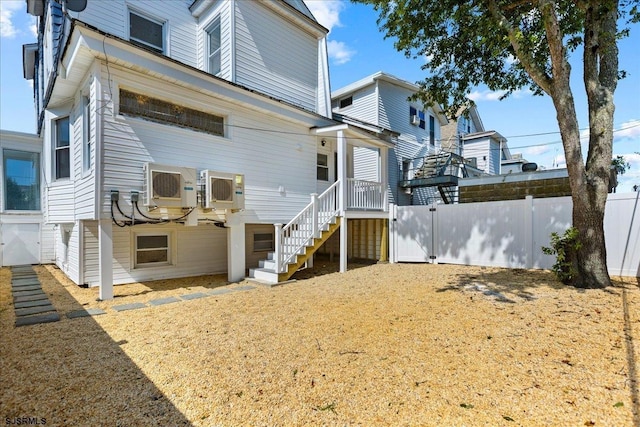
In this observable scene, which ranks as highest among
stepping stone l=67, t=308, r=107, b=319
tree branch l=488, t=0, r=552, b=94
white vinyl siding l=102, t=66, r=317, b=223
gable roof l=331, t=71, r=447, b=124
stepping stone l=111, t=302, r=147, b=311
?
gable roof l=331, t=71, r=447, b=124

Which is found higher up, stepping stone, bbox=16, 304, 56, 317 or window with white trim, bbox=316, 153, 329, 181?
window with white trim, bbox=316, 153, 329, 181

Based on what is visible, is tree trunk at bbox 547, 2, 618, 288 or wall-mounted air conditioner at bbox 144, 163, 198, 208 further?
wall-mounted air conditioner at bbox 144, 163, 198, 208

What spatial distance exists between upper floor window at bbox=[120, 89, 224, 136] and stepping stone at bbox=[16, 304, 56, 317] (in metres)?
3.88

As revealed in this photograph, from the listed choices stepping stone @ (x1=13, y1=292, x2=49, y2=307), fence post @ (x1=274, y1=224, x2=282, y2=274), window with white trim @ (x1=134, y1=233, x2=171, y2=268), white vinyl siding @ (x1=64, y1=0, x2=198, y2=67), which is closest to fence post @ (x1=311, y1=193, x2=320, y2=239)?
fence post @ (x1=274, y1=224, x2=282, y2=274)

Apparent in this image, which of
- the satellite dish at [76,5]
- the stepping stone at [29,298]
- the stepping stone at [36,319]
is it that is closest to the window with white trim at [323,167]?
the satellite dish at [76,5]

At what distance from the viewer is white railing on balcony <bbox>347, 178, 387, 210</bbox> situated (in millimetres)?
9703

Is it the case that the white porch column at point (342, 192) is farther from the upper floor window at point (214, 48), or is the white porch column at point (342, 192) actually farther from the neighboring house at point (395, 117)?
the neighboring house at point (395, 117)

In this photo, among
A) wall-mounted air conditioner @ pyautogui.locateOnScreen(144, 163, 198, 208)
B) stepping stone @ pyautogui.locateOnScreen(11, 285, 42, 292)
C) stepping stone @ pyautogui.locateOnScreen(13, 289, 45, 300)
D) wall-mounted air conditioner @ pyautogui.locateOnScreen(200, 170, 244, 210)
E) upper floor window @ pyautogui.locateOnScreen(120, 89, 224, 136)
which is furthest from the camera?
wall-mounted air conditioner @ pyautogui.locateOnScreen(200, 170, 244, 210)

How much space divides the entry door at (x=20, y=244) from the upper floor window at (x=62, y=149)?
330cm

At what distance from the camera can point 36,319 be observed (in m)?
4.79

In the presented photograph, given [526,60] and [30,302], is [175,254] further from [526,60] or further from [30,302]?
[526,60]

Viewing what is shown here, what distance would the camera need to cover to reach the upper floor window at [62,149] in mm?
8234

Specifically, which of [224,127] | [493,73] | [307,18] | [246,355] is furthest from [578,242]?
[307,18]

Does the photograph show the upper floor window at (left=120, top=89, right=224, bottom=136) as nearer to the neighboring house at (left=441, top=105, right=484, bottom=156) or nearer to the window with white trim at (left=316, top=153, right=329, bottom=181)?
the window with white trim at (left=316, top=153, right=329, bottom=181)
